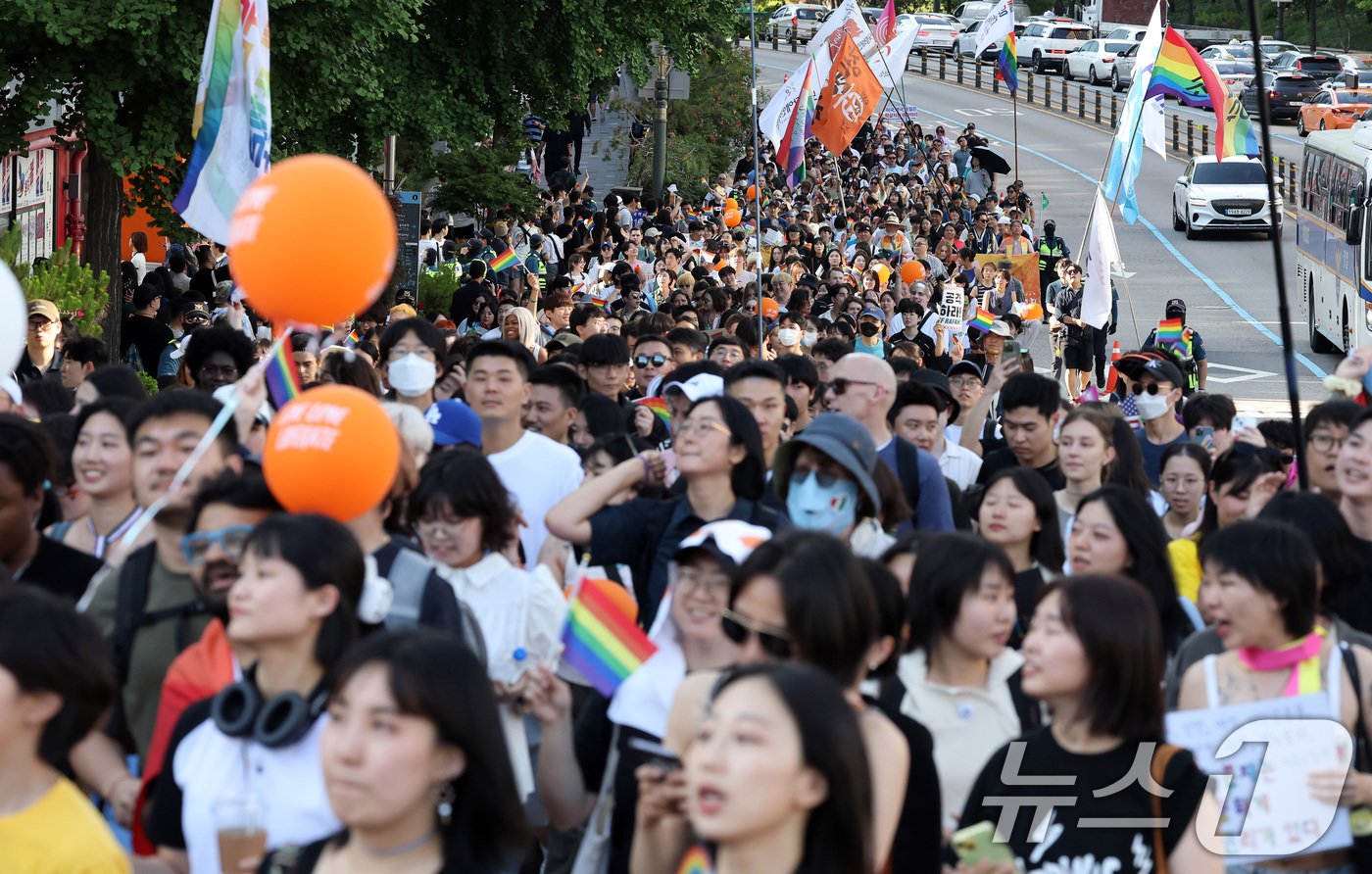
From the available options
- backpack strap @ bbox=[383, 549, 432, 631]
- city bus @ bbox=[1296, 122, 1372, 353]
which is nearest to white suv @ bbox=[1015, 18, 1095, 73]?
city bus @ bbox=[1296, 122, 1372, 353]

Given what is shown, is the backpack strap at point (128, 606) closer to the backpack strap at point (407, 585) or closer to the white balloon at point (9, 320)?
the backpack strap at point (407, 585)

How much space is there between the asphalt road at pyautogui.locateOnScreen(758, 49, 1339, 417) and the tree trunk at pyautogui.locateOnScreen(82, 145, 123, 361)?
9.33 metres

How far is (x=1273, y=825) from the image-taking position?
427cm

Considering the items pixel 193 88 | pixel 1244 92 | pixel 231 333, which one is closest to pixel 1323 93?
pixel 1244 92

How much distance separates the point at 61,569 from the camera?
534 cm

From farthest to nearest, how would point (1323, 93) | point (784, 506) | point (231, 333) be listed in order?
point (1323, 93) < point (231, 333) < point (784, 506)

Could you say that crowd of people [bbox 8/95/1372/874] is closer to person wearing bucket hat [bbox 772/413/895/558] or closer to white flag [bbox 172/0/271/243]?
person wearing bucket hat [bbox 772/413/895/558]

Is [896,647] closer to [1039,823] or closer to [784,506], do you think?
[1039,823]

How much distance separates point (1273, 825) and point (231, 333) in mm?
5685

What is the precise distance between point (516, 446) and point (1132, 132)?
10.3m

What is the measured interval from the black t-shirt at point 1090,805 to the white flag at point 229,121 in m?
5.54

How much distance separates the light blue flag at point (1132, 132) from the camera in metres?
16.1

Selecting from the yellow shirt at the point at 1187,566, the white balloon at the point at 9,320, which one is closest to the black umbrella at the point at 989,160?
the yellow shirt at the point at 1187,566

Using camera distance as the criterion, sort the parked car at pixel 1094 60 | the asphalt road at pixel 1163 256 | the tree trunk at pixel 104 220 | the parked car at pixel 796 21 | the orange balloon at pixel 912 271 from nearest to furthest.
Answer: the tree trunk at pixel 104 220, the orange balloon at pixel 912 271, the asphalt road at pixel 1163 256, the parked car at pixel 1094 60, the parked car at pixel 796 21
